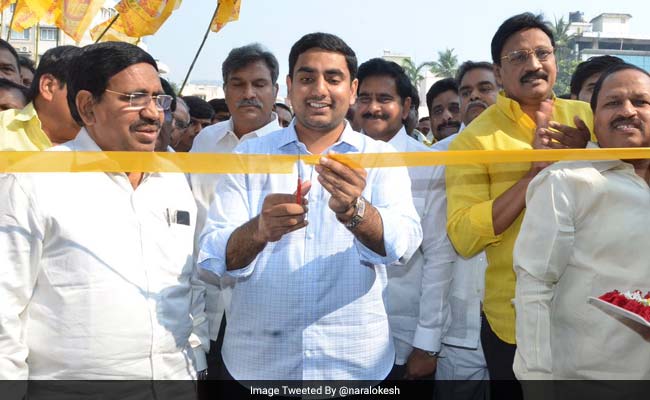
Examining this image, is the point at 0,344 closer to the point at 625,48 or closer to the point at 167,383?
the point at 167,383

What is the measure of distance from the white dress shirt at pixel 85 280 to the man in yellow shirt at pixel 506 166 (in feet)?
4.69

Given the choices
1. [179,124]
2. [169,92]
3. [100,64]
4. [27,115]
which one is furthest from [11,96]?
[100,64]

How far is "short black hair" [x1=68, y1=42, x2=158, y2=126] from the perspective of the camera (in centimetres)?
261

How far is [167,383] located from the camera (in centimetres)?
252

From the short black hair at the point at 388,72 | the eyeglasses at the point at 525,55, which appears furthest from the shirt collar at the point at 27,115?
the eyeglasses at the point at 525,55

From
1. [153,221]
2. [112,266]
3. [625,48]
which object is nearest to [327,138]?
[153,221]

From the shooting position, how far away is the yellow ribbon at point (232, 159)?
2.49 metres

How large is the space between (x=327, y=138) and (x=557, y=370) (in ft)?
4.49

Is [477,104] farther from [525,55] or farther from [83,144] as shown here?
[83,144]

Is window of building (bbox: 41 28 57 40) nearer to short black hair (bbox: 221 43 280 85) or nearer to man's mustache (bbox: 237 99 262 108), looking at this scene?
short black hair (bbox: 221 43 280 85)

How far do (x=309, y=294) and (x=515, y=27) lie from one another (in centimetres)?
176

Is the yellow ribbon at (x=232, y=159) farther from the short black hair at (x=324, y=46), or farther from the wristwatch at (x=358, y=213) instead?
the short black hair at (x=324, y=46)

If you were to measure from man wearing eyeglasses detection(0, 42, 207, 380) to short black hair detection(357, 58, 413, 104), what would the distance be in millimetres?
1799

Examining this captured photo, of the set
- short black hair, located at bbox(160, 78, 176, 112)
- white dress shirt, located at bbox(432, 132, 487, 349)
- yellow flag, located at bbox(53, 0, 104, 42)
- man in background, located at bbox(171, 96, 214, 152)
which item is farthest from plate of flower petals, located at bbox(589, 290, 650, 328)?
yellow flag, located at bbox(53, 0, 104, 42)
